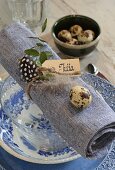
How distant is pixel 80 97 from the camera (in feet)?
1.87

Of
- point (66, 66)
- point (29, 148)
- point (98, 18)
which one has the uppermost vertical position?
point (66, 66)

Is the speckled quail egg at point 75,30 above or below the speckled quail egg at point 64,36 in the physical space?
below

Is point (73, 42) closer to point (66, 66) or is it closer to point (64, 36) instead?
point (64, 36)

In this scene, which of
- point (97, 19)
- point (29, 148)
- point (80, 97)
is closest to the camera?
point (80, 97)

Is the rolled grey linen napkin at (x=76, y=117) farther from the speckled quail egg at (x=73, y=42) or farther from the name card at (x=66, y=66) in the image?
the speckled quail egg at (x=73, y=42)

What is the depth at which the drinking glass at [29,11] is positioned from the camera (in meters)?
1.00

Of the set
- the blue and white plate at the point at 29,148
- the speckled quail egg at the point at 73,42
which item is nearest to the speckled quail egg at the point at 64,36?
the speckled quail egg at the point at 73,42

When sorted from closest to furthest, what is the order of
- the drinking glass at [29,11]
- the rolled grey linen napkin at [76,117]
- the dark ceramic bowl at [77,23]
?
1. the rolled grey linen napkin at [76,117]
2. the dark ceramic bowl at [77,23]
3. the drinking glass at [29,11]

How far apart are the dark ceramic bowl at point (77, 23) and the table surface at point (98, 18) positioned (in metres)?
0.04

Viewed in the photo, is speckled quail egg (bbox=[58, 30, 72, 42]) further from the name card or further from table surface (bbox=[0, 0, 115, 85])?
the name card

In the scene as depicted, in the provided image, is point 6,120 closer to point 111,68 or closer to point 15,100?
point 15,100

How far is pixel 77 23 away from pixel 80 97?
14.7 inches

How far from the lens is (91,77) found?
0.78 meters

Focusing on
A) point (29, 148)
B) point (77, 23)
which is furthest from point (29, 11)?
point (29, 148)
